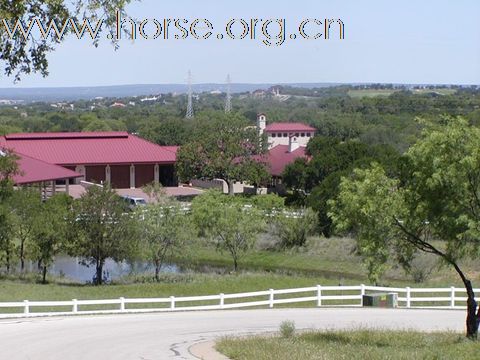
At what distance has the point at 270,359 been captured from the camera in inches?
619

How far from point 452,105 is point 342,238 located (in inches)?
4828

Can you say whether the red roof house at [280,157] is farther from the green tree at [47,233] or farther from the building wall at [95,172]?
the green tree at [47,233]

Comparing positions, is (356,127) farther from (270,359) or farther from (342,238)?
(270,359)

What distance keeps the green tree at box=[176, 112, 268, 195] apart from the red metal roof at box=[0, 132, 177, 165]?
4.45 m

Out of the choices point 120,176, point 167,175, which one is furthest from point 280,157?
point 120,176

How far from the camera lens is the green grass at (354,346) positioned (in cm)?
1605

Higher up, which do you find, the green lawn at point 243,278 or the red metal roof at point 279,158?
the red metal roof at point 279,158

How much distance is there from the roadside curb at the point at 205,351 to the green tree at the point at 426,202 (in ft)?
13.3

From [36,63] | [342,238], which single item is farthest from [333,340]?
[342,238]

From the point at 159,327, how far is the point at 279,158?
71.1 m

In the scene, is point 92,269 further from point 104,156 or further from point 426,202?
point 104,156

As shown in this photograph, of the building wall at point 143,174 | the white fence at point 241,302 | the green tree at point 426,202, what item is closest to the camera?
the green tree at point 426,202

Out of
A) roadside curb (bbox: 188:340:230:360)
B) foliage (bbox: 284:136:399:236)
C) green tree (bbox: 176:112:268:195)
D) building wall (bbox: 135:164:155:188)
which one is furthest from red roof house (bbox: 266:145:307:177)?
roadside curb (bbox: 188:340:230:360)

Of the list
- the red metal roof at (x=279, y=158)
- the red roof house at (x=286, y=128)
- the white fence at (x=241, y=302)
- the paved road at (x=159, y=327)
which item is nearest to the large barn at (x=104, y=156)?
the red metal roof at (x=279, y=158)
